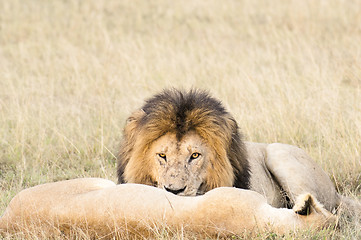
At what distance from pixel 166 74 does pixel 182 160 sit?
587 cm

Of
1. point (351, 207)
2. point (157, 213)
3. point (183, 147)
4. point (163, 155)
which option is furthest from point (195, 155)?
point (351, 207)

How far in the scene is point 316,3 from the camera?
54.1ft

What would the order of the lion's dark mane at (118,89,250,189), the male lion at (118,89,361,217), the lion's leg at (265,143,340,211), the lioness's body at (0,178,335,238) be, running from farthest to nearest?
the lion's leg at (265,143,340,211), the lion's dark mane at (118,89,250,189), the male lion at (118,89,361,217), the lioness's body at (0,178,335,238)

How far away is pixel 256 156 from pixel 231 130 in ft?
3.49

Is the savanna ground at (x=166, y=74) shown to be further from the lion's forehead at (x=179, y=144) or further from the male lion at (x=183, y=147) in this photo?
the lion's forehead at (x=179, y=144)

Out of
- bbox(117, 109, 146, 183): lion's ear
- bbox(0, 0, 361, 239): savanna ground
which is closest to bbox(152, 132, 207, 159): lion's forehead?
bbox(117, 109, 146, 183): lion's ear

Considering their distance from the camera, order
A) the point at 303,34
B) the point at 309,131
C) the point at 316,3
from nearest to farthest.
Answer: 1. the point at 309,131
2. the point at 303,34
3. the point at 316,3

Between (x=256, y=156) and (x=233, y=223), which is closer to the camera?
(x=233, y=223)

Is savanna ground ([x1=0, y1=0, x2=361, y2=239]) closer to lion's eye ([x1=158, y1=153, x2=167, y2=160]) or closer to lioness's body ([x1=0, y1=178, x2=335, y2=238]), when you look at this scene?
lioness's body ([x1=0, y1=178, x2=335, y2=238])

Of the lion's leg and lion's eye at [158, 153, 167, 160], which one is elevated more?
lion's eye at [158, 153, 167, 160]

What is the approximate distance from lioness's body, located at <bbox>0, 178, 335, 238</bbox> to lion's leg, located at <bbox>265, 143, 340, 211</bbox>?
1871 millimetres

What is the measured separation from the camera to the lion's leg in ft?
17.1

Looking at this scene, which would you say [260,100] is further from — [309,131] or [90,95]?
[90,95]

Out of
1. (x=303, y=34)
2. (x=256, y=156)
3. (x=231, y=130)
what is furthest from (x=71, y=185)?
(x=303, y=34)
